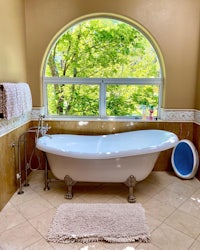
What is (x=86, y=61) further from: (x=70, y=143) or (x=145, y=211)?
(x=145, y=211)

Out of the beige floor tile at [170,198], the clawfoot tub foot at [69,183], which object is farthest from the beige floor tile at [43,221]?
the beige floor tile at [170,198]

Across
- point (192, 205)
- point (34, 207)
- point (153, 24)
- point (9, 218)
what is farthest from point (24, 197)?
point (153, 24)

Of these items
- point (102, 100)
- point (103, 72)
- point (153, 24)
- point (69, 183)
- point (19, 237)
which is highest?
point (153, 24)

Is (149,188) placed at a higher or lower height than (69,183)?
lower

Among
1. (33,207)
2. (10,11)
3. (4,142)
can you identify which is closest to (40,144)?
(4,142)

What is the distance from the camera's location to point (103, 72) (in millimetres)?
2961

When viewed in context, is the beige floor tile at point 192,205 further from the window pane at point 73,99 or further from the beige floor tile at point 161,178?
the window pane at point 73,99

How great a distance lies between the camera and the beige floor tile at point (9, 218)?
1823mm

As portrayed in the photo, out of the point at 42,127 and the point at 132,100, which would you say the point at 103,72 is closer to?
the point at 132,100

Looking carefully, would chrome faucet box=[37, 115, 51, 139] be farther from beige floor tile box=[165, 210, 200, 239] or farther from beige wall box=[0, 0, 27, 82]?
beige floor tile box=[165, 210, 200, 239]

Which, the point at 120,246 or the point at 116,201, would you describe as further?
the point at 116,201

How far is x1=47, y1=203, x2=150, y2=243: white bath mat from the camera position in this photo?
5.48 ft

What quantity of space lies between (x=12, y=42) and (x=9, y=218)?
195 cm

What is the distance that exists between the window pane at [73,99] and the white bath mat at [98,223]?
4.75ft
